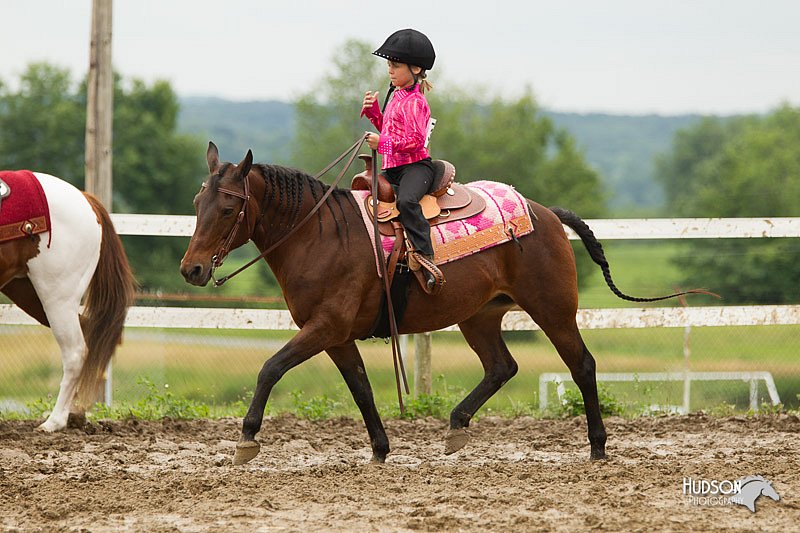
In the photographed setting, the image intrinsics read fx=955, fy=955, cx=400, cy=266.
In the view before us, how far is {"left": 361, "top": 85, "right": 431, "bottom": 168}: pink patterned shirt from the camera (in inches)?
232

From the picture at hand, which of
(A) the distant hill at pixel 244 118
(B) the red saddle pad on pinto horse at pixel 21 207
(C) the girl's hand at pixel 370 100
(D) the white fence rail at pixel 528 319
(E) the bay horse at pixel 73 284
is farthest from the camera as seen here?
(A) the distant hill at pixel 244 118

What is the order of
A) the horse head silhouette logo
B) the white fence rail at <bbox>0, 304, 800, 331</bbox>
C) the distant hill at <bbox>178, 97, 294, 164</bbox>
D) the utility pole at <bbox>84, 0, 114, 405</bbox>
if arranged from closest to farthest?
the horse head silhouette logo
the white fence rail at <bbox>0, 304, 800, 331</bbox>
the utility pole at <bbox>84, 0, 114, 405</bbox>
the distant hill at <bbox>178, 97, 294, 164</bbox>

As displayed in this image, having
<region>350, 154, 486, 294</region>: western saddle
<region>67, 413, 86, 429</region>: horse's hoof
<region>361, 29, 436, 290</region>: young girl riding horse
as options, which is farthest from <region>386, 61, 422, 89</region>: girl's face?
<region>67, 413, 86, 429</region>: horse's hoof

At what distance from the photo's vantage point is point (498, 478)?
5.46m

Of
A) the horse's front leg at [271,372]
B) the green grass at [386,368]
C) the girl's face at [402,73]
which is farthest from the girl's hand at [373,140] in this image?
the green grass at [386,368]

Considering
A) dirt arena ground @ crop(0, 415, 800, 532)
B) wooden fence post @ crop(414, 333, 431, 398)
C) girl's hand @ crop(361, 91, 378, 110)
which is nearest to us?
dirt arena ground @ crop(0, 415, 800, 532)

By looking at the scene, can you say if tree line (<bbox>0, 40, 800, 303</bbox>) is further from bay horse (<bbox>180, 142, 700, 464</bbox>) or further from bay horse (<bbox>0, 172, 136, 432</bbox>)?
bay horse (<bbox>180, 142, 700, 464</bbox>)

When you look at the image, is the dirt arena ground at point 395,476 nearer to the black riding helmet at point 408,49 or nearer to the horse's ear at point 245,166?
the horse's ear at point 245,166

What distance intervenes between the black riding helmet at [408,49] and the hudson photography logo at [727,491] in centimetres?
292

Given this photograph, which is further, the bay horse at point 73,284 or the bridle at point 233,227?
the bay horse at point 73,284

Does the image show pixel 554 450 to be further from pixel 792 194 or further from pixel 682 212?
pixel 682 212

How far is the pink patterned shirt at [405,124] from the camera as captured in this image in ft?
19.3

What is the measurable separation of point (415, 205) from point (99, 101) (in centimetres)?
416

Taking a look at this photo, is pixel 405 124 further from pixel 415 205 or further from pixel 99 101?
pixel 99 101
